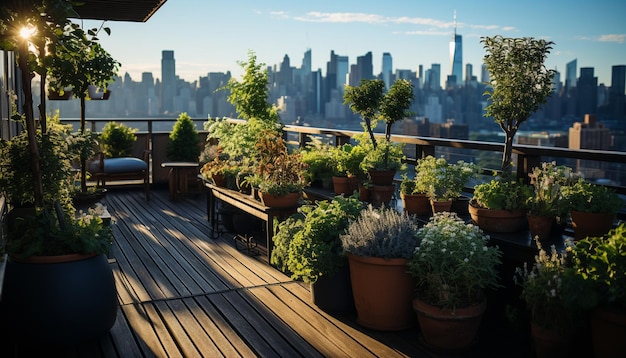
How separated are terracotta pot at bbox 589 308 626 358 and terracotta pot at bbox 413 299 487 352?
2.35ft

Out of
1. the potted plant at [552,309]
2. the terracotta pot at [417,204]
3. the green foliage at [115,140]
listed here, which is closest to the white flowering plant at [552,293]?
the potted plant at [552,309]

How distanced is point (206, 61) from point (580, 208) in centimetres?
2441

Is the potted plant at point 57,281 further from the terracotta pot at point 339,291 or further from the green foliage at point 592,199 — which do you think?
the green foliage at point 592,199

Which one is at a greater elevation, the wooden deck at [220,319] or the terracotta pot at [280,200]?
the terracotta pot at [280,200]

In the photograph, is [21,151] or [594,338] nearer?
[594,338]

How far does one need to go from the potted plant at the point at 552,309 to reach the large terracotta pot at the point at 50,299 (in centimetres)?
243

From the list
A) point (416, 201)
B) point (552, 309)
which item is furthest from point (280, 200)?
point (552, 309)

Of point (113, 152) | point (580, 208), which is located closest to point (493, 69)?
point (580, 208)

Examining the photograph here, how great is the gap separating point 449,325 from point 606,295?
906 mm

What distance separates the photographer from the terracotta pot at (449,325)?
12.3 feet

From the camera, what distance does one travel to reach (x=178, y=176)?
1002cm

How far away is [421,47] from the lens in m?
31.6

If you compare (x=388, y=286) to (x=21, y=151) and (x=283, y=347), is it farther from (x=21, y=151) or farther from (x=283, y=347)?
(x=21, y=151)

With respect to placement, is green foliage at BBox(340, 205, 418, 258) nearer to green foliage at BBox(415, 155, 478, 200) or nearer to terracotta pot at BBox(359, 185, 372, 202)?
green foliage at BBox(415, 155, 478, 200)
